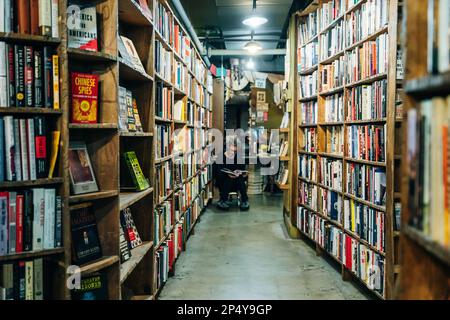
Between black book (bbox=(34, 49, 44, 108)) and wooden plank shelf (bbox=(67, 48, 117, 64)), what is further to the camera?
wooden plank shelf (bbox=(67, 48, 117, 64))

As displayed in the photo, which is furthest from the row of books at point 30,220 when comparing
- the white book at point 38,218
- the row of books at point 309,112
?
the row of books at point 309,112

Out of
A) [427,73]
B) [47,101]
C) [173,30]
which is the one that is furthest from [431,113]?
[173,30]

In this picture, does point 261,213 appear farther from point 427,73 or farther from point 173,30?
point 427,73

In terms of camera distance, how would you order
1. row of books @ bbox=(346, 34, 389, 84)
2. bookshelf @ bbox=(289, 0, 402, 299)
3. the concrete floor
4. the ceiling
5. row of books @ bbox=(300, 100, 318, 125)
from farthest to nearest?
the ceiling
row of books @ bbox=(300, 100, 318, 125)
the concrete floor
row of books @ bbox=(346, 34, 389, 84)
bookshelf @ bbox=(289, 0, 402, 299)

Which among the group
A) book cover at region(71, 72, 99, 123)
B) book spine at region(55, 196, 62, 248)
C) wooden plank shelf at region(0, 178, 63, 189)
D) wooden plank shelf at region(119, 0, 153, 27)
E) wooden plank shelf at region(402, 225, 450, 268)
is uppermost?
wooden plank shelf at region(119, 0, 153, 27)

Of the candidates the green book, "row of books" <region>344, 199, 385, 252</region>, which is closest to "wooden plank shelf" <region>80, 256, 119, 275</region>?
the green book

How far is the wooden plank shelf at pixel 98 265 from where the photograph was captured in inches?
74.1

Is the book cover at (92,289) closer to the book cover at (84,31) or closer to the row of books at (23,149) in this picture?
the row of books at (23,149)

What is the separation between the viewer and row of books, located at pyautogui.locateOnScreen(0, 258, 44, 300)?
1646mm

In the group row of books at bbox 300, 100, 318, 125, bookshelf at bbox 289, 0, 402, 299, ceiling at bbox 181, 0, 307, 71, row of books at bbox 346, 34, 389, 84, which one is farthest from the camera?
ceiling at bbox 181, 0, 307, 71

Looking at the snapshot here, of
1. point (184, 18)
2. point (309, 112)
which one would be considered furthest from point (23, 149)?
point (309, 112)

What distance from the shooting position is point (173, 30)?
382cm

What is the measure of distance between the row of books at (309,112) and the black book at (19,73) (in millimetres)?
3295

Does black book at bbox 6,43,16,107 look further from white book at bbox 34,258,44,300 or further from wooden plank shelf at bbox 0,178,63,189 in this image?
white book at bbox 34,258,44,300
